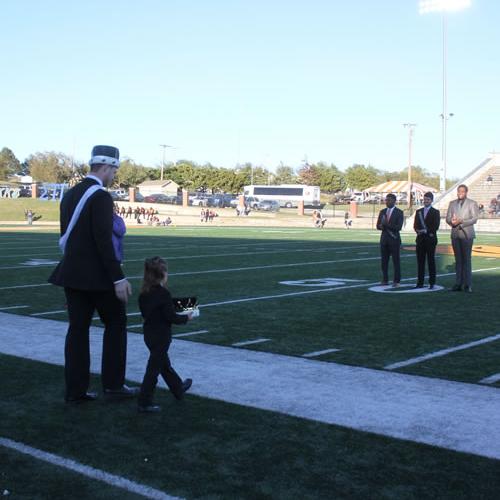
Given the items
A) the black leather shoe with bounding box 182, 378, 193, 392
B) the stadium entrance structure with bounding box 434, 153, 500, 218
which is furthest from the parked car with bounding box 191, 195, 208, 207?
the black leather shoe with bounding box 182, 378, 193, 392

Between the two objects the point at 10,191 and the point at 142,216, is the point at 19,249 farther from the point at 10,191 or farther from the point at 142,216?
the point at 10,191

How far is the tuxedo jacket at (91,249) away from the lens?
17.2 feet

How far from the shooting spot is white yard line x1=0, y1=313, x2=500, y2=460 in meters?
4.84

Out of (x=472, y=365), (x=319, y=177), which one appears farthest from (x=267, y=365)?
(x=319, y=177)

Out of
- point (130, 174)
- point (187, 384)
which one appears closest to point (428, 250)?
point (187, 384)

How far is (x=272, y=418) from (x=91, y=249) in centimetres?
174

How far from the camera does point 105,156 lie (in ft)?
17.9

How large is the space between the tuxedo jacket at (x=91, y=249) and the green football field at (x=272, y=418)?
3.02ft

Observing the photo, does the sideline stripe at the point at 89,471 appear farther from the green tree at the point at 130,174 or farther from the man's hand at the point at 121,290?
the green tree at the point at 130,174

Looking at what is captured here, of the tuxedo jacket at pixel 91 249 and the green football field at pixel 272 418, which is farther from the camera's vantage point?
the tuxedo jacket at pixel 91 249

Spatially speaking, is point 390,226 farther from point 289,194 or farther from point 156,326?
point 289,194

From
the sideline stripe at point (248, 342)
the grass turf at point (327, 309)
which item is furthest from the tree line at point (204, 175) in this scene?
the sideline stripe at point (248, 342)

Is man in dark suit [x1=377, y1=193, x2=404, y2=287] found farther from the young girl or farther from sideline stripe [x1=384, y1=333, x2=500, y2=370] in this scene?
the young girl

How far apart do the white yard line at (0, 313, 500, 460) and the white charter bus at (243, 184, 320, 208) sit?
270 ft
